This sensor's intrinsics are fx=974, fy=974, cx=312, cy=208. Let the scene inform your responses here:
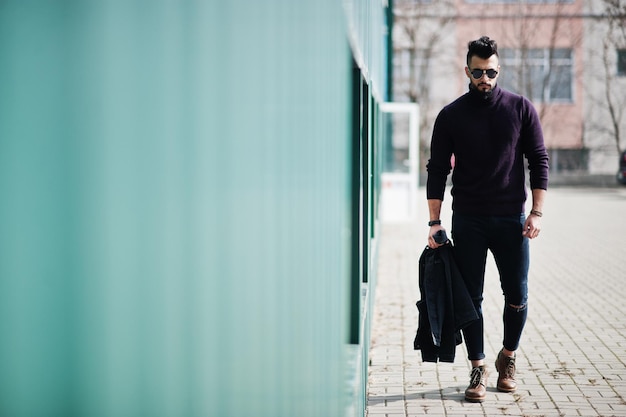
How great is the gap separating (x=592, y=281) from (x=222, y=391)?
891cm

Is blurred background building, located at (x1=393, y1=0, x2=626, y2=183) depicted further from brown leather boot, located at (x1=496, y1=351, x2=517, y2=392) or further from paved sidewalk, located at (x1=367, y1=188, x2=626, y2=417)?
brown leather boot, located at (x1=496, y1=351, x2=517, y2=392)

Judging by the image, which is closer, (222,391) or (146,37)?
(146,37)

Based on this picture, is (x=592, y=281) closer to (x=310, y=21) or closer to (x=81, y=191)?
(x=310, y=21)

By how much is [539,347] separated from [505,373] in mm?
1395

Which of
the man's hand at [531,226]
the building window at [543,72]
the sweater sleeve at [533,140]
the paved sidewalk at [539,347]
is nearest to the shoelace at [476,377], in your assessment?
the paved sidewalk at [539,347]

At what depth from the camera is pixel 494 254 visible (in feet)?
15.6

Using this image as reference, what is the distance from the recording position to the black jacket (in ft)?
15.1

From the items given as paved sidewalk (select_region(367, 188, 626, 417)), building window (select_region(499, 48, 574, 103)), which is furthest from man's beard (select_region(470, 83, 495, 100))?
building window (select_region(499, 48, 574, 103))

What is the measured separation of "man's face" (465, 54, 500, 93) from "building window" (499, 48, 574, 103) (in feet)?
115

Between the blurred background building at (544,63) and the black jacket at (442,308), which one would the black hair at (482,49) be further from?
the blurred background building at (544,63)


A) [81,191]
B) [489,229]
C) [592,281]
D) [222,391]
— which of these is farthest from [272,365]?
[592,281]

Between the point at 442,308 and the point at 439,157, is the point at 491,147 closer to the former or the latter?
the point at 439,157

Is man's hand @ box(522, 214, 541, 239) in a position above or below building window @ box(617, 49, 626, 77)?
below

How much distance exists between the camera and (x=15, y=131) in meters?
1.39
